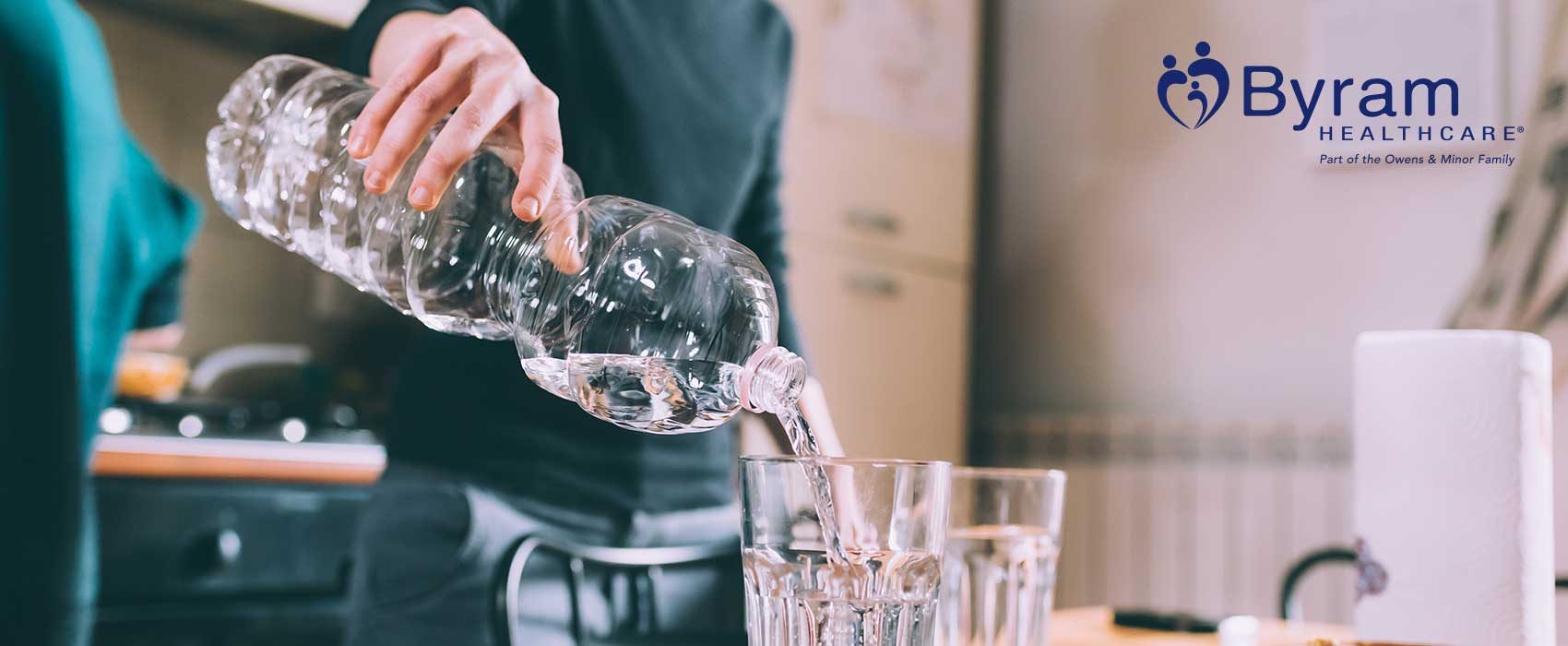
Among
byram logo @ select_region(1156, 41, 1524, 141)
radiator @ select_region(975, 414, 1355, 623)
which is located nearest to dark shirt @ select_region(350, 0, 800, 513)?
byram logo @ select_region(1156, 41, 1524, 141)

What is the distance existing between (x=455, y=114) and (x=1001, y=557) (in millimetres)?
355

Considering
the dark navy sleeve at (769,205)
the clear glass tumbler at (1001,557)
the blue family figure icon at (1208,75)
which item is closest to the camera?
the clear glass tumbler at (1001,557)

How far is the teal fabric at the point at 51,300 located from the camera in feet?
3.22

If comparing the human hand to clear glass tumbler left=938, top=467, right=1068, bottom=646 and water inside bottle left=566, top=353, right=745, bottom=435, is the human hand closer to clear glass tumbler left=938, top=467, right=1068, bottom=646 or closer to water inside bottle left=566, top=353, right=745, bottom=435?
water inside bottle left=566, top=353, right=745, bottom=435

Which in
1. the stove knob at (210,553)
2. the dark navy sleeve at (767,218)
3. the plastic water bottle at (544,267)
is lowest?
the stove knob at (210,553)

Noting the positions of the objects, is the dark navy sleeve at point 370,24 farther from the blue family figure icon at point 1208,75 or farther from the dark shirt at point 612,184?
the blue family figure icon at point 1208,75

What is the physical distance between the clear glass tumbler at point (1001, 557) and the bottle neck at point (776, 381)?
6.5 inches

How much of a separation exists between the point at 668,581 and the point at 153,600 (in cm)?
80

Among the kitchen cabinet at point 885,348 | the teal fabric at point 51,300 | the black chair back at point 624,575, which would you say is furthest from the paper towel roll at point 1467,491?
the kitchen cabinet at point 885,348

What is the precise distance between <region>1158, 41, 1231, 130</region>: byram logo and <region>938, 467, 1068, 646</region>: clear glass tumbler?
5.85ft

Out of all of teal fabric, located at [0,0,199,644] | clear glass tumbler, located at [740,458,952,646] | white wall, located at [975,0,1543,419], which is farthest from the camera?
white wall, located at [975,0,1543,419]

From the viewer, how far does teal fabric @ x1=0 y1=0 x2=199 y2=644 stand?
3.22ft

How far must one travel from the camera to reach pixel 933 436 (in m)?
2.48

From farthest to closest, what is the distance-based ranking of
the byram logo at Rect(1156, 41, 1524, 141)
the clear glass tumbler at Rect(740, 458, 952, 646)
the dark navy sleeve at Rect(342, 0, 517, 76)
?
the byram logo at Rect(1156, 41, 1524, 141) → the dark navy sleeve at Rect(342, 0, 517, 76) → the clear glass tumbler at Rect(740, 458, 952, 646)
